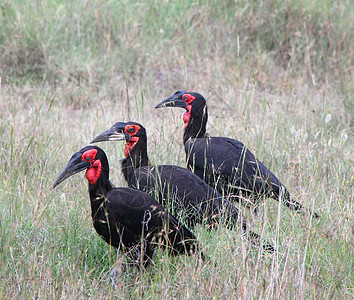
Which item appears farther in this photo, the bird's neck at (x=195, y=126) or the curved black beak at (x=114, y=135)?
the bird's neck at (x=195, y=126)

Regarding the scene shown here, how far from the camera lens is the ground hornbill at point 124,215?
345 cm

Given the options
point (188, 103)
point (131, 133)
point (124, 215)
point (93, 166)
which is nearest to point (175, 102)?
point (188, 103)

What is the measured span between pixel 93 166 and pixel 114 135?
0.74 meters

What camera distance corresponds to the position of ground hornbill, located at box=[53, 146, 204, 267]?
3.45 metres

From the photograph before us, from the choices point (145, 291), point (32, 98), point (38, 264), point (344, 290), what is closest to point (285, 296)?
point (344, 290)

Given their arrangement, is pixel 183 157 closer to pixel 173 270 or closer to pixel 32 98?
pixel 173 270

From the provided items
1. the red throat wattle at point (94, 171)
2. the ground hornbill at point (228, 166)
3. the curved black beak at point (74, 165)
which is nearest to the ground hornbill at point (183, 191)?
the ground hornbill at point (228, 166)

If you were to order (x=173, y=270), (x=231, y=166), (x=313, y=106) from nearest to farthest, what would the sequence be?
(x=173, y=270), (x=231, y=166), (x=313, y=106)

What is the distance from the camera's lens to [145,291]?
125 inches

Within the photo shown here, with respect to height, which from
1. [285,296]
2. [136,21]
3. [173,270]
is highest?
[136,21]


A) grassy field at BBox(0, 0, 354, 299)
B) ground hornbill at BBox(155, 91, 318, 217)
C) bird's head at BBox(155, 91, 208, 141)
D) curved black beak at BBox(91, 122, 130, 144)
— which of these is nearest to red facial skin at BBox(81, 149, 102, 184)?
grassy field at BBox(0, 0, 354, 299)

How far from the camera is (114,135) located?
4.29 metres

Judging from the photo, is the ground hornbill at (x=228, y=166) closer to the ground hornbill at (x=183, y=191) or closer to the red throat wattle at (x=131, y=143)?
the ground hornbill at (x=183, y=191)

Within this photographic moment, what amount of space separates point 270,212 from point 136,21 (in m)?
4.18
